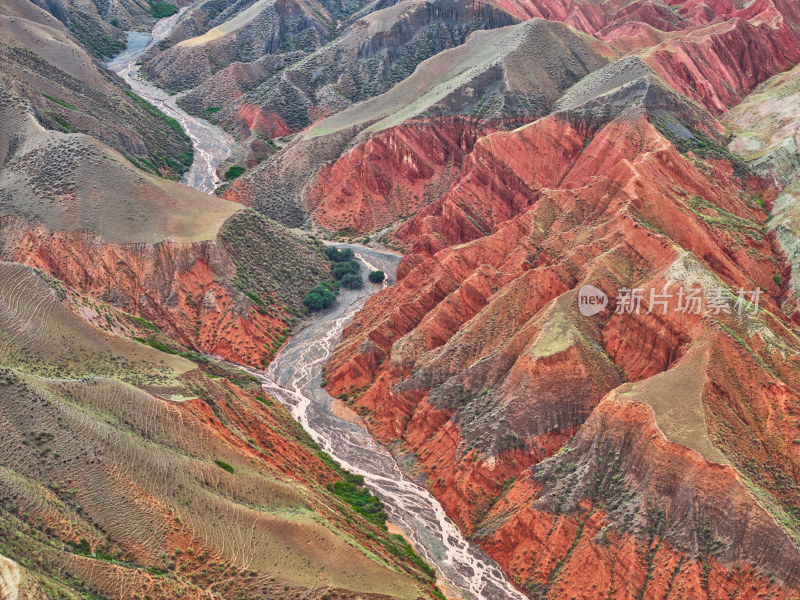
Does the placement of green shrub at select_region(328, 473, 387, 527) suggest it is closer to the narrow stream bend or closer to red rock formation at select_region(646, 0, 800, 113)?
the narrow stream bend

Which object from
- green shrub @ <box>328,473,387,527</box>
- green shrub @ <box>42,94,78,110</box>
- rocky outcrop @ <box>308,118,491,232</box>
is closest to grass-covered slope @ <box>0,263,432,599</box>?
green shrub @ <box>328,473,387,527</box>

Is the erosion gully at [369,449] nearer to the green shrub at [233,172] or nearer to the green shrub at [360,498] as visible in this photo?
the green shrub at [360,498]

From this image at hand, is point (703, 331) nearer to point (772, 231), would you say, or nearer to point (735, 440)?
point (735, 440)

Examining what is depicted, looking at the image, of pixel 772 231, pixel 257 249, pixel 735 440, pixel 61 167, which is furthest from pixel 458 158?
pixel 735 440

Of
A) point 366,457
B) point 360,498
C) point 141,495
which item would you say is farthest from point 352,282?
point 141,495

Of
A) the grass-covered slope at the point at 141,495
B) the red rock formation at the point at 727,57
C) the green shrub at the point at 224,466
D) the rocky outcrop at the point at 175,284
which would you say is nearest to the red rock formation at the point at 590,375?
the grass-covered slope at the point at 141,495
